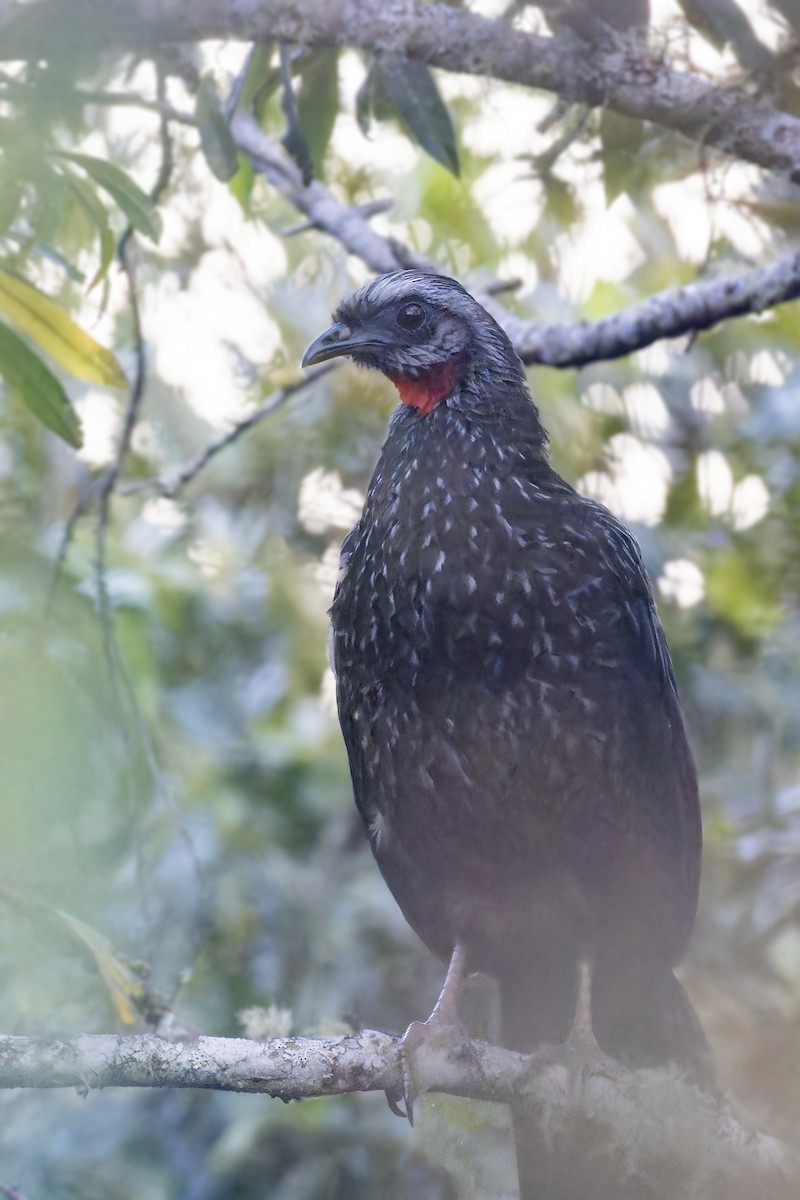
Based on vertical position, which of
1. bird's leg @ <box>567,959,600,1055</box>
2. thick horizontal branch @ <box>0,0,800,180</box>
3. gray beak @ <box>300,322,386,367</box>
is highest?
thick horizontal branch @ <box>0,0,800,180</box>

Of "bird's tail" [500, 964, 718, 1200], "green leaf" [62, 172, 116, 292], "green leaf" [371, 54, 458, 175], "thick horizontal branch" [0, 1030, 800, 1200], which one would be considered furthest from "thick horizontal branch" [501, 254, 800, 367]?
"thick horizontal branch" [0, 1030, 800, 1200]

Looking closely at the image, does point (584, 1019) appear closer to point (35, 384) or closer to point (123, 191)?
point (35, 384)

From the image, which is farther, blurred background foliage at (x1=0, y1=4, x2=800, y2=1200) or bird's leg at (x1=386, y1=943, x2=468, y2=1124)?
blurred background foliage at (x1=0, y1=4, x2=800, y2=1200)

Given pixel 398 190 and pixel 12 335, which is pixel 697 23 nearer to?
pixel 398 190

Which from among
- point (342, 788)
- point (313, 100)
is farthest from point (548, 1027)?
point (313, 100)

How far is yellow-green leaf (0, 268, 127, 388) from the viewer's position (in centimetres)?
205

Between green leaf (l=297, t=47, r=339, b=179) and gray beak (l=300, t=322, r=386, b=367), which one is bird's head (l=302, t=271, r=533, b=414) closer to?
gray beak (l=300, t=322, r=386, b=367)

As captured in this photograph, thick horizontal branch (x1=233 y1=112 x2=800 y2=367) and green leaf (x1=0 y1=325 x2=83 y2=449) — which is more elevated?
thick horizontal branch (x1=233 y1=112 x2=800 y2=367)

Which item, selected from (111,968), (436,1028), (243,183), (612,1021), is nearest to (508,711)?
(436,1028)

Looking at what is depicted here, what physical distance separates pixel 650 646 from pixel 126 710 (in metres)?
1.13

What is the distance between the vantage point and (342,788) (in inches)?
111

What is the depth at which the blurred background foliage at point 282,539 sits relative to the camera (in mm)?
2141

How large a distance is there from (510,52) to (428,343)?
59cm

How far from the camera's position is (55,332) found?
208 centimetres
